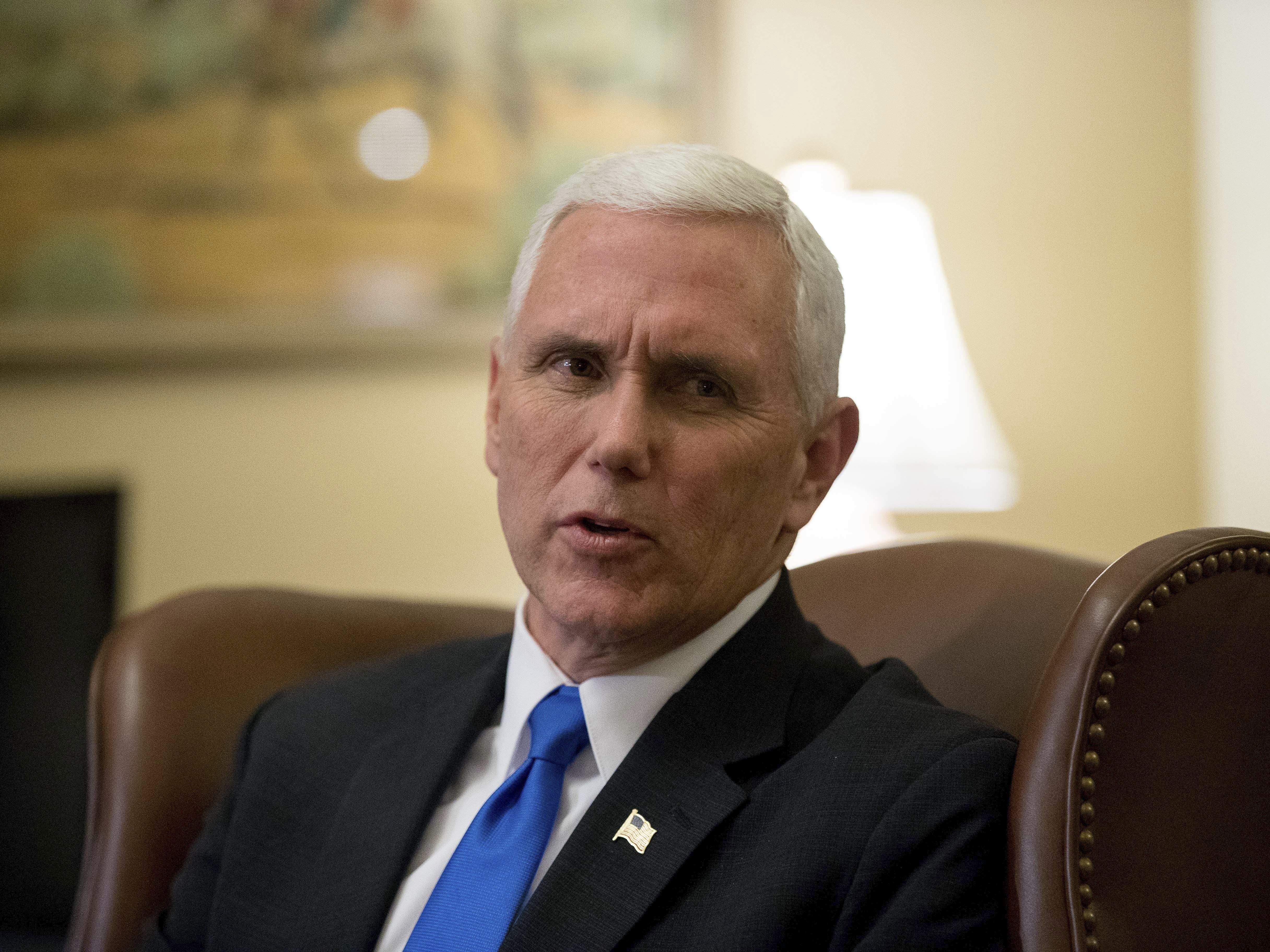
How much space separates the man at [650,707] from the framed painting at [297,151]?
4.62 ft

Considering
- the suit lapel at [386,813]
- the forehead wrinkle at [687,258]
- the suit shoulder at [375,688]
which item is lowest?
the suit lapel at [386,813]

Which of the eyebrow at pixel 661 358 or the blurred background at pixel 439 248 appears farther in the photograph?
the blurred background at pixel 439 248

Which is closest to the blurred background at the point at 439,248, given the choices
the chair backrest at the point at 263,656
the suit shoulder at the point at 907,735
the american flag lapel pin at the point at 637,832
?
the chair backrest at the point at 263,656

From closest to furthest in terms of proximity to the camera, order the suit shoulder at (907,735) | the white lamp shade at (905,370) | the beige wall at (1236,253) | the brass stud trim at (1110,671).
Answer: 1. the brass stud trim at (1110,671)
2. the suit shoulder at (907,735)
3. the white lamp shade at (905,370)
4. the beige wall at (1236,253)

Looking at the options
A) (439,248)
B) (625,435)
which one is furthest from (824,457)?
(439,248)

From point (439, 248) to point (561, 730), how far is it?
174 centimetres

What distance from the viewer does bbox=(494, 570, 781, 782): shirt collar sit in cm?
122

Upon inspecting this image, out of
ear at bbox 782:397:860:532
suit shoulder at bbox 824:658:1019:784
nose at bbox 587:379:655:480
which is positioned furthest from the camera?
ear at bbox 782:397:860:532

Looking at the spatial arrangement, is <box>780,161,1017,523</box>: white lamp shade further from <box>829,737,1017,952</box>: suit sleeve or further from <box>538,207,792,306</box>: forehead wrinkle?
<box>829,737,1017,952</box>: suit sleeve

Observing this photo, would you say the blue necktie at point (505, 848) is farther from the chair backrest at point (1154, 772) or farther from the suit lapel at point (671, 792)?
the chair backrest at point (1154, 772)

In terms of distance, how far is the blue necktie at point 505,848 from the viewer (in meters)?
1.12

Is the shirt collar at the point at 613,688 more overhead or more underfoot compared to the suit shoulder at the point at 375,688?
more overhead

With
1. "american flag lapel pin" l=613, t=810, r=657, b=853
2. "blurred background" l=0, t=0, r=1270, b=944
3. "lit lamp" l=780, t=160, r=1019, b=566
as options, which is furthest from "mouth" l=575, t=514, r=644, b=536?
"blurred background" l=0, t=0, r=1270, b=944

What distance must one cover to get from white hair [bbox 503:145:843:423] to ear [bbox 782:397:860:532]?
27 mm
